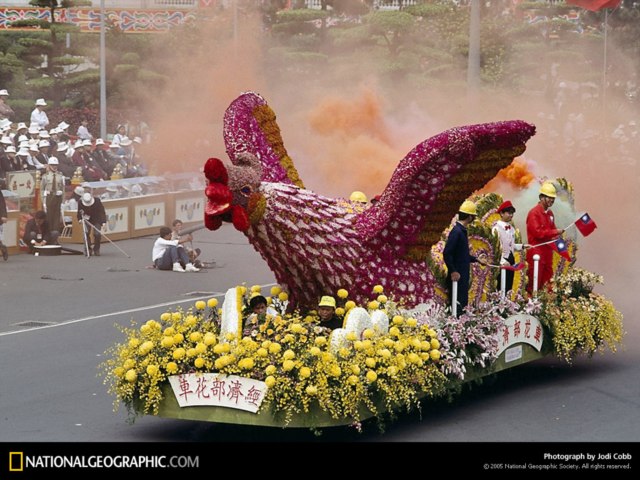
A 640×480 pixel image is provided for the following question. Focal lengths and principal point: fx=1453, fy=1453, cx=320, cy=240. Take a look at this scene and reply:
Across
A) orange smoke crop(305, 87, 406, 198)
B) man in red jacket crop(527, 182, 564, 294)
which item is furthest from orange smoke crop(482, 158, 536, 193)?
orange smoke crop(305, 87, 406, 198)

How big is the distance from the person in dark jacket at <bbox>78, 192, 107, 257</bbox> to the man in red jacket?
1166cm

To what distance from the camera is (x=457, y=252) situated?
13.4m

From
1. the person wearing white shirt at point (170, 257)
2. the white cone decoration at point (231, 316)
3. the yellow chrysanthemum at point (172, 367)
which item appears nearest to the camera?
the yellow chrysanthemum at point (172, 367)

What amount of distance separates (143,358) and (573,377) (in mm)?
5299

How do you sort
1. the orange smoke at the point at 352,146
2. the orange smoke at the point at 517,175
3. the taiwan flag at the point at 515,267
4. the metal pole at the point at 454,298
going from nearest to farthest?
the metal pole at the point at 454,298 < the taiwan flag at the point at 515,267 < the orange smoke at the point at 517,175 < the orange smoke at the point at 352,146

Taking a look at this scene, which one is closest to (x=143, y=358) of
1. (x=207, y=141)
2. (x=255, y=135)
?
(x=255, y=135)

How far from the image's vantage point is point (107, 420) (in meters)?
13.1

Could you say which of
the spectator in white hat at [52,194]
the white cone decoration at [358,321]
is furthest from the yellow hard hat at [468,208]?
the spectator in white hat at [52,194]

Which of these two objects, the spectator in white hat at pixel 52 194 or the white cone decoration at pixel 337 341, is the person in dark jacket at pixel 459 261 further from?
the spectator in white hat at pixel 52 194

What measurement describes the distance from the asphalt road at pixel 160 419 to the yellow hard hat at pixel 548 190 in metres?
1.90

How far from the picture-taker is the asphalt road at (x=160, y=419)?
41.3 ft

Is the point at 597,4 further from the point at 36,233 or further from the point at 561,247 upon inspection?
the point at 36,233

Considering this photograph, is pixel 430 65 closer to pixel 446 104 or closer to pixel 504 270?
pixel 446 104

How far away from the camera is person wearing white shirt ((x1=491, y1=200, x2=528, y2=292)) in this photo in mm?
14500
